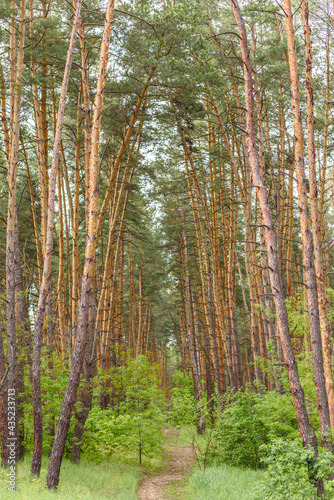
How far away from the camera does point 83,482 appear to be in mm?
7938

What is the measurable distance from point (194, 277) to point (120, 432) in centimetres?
1397

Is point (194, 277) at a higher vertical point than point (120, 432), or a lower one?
higher

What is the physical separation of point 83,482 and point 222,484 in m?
2.74

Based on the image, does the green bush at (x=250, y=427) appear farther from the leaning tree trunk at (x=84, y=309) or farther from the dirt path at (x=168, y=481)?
the leaning tree trunk at (x=84, y=309)

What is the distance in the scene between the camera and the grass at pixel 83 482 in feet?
20.3

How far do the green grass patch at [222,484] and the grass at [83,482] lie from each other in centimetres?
124

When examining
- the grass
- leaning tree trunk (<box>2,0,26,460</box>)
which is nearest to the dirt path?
the grass

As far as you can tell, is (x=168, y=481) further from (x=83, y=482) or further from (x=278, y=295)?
(x=278, y=295)

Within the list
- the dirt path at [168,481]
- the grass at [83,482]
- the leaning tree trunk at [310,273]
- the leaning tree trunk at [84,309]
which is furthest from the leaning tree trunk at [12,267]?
the leaning tree trunk at [310,273]

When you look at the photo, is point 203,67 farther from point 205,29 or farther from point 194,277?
point 194,277

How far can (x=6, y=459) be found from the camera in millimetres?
7754

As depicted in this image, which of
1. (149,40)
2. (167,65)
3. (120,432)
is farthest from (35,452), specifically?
(149,40)

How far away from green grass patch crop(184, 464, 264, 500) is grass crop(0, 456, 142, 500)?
1237 mm

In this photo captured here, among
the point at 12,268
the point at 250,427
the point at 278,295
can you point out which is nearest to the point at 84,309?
the point at 12,268
